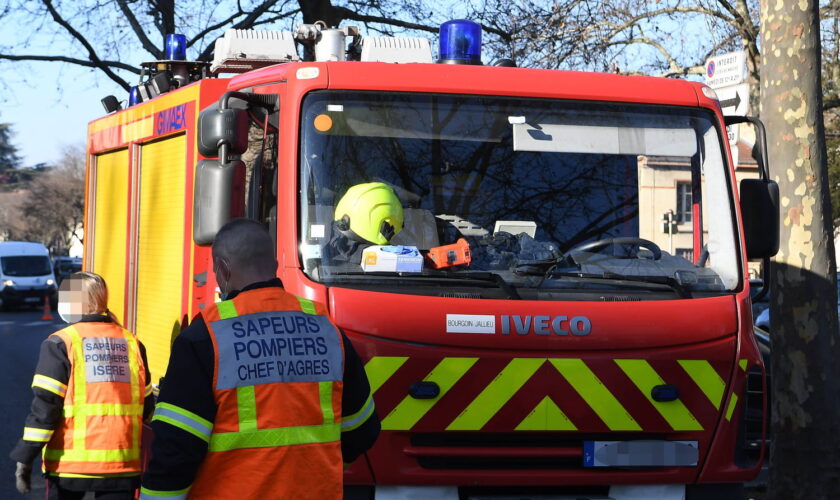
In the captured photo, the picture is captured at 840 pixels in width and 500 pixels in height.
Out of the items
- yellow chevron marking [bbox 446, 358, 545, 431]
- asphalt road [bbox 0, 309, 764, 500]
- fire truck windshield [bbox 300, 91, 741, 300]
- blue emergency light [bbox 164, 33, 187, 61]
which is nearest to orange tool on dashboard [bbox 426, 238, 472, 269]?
fire truck windshield [bbox 300, 91, 741, 300]

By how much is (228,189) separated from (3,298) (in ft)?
104

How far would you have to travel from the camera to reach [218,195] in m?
4.90

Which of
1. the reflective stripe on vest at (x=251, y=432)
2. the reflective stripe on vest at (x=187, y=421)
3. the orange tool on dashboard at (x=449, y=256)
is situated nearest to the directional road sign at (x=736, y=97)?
the orange tool on dashboard at (x=449, y=256)

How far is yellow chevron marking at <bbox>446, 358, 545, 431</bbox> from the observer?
15.4 feet

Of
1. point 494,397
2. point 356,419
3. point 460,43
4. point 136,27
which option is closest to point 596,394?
point 494,397

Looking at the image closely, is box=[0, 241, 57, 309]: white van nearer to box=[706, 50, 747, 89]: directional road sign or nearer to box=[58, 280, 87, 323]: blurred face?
box=[706, 50, 747, 89]: directional road sign

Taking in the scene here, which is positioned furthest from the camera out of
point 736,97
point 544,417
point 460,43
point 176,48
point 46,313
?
point 46,313

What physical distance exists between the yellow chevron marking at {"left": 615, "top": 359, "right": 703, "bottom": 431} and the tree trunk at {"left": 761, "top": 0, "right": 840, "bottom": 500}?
2165 millimetres

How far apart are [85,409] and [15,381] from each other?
1104 centimetres

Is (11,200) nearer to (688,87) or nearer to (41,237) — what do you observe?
(41,237)

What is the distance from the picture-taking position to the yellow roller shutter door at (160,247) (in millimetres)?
5891

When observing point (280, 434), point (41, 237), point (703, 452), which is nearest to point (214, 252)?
point (280, 434)

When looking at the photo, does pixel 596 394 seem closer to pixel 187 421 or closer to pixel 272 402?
pixel 272 402

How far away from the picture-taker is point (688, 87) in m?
5.34
